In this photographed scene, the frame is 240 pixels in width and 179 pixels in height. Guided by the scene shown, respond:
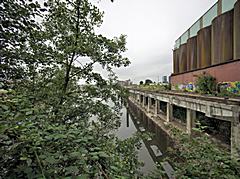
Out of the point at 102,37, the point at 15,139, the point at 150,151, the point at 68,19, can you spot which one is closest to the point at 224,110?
the point at 102,37

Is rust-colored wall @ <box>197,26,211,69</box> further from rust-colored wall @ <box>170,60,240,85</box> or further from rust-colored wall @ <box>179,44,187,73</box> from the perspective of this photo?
rust-colored wall @ <box>179,44,187,73</box>

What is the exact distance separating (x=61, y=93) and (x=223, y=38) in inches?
546

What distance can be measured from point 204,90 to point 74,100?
10.4 meters

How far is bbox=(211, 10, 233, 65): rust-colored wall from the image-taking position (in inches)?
455

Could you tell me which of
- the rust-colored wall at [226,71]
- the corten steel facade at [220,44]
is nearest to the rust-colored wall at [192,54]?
the corten steel facade at [220,44]

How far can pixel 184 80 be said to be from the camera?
1864 centimetres

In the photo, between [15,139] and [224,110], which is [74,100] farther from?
[224,110]

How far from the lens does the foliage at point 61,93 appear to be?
44.0 inches

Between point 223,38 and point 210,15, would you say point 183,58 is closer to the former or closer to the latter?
point 210,15

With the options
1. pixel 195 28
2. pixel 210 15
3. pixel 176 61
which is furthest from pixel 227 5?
pixel 176 61

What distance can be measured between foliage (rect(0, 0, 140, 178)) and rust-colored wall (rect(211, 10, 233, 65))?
11275mm

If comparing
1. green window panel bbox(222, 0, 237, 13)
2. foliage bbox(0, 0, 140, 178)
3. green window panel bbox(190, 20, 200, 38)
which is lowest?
foliage bbox(0, 0, 140, 178)

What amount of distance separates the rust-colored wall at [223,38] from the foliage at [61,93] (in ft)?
37.0

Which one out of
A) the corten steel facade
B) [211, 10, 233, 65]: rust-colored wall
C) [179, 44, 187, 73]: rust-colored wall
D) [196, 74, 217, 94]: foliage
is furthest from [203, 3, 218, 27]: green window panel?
[196, 74, 217, 94]: foliage
